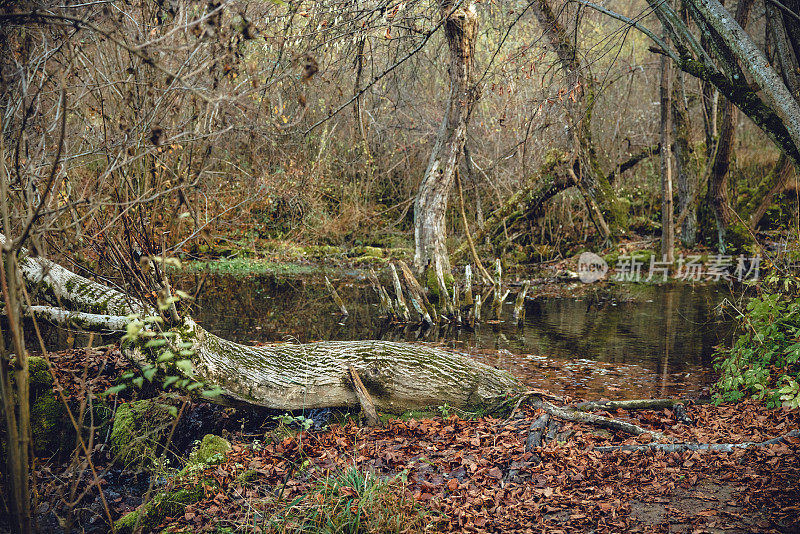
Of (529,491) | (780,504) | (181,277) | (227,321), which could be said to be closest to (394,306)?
(227,321)

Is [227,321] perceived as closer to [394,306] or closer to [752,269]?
[394,306]

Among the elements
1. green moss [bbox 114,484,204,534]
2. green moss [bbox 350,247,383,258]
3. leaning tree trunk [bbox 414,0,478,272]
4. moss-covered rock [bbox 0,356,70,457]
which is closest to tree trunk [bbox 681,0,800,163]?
leaning tree trunk [bbox 414,0,478,272]

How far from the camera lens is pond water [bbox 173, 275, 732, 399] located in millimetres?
7297

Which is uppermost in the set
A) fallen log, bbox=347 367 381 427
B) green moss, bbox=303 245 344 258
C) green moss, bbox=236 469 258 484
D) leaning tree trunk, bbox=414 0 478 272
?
leaning tree trunk, bbox=414 0 478 272

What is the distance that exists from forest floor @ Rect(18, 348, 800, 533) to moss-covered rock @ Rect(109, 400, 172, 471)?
0.16 meters

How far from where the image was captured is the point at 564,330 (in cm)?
1011

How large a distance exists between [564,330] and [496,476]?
630 centimetres

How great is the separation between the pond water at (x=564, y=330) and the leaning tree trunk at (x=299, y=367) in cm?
Result: 160

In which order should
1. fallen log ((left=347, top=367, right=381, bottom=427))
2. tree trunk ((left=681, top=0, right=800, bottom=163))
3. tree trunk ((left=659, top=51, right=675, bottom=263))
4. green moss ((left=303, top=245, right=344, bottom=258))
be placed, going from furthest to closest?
green moss ((left=303, top=245, right=344, bottom=258)), tree trunk ((left=659, top=51, right=675, bottom=263)), fallen log ((left=347, top=367, right=381, bottom=427)), tree trunk ((left=681, top=0, right=800, bottom=163))

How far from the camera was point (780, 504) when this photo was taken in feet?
11.1

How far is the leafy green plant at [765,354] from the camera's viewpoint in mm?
5617

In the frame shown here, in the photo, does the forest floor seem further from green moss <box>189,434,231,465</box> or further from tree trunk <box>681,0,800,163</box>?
tree trunk <box>681,0,800,163</box>

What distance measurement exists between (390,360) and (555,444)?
6.15 feet

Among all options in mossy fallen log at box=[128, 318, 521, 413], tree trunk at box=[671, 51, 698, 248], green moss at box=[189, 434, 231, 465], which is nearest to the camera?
green moss at box=[189, 434, 231, 465]
